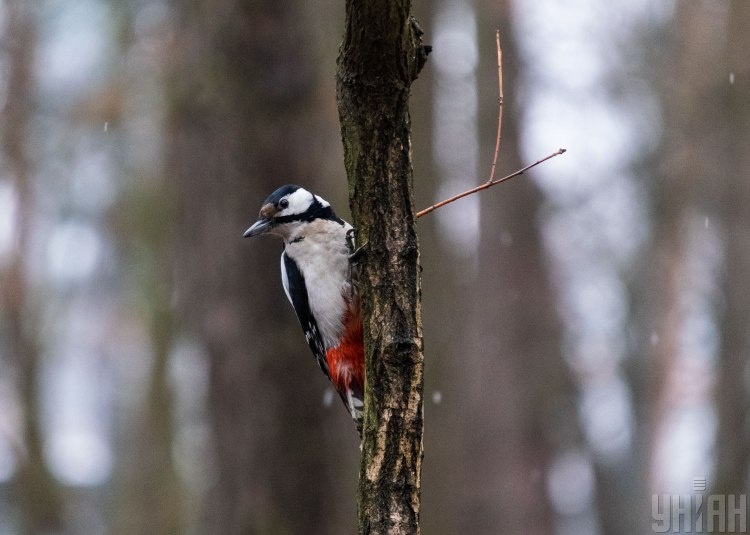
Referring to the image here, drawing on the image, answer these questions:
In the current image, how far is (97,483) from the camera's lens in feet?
40.0

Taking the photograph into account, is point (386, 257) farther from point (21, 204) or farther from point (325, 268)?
point (21, 204)

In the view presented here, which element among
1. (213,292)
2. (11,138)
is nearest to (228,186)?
(213,292)

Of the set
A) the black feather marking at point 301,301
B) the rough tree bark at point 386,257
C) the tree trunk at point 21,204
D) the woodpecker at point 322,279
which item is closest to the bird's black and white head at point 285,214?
the woodpecker at point 322,279

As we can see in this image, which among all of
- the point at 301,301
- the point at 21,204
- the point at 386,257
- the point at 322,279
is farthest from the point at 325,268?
the point at 21,204

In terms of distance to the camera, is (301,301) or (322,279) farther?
(301,301)

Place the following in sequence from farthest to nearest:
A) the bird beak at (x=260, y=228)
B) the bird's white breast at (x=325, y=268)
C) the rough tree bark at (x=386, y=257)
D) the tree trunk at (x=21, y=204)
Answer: the tree trunk at (x=21, y=204)
the bird beak at (x=260, y=228)
the bird's white breast at (x=325, y=268)
the rough tree bark at (x=386, y=257)

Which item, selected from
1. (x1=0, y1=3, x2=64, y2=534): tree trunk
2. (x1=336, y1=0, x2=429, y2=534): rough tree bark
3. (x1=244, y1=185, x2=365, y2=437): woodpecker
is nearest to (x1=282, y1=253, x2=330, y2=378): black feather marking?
(x1=244, y1=185, x2=365, y2=437): woodpecker

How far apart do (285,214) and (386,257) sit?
2.15 metres

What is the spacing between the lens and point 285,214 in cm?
505

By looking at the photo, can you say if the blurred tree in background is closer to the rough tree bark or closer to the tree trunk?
the tree trunk

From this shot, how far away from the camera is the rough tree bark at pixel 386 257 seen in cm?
285

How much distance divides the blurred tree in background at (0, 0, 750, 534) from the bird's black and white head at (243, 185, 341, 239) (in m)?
1.52

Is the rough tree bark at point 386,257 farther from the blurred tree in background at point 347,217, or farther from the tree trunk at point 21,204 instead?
the tree trunk at point 21,204

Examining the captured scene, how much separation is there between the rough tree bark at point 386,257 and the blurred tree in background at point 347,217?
356cm
